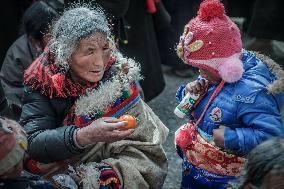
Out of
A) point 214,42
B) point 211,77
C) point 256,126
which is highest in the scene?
point 214,42

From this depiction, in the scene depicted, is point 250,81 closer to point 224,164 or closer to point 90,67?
point 224,164

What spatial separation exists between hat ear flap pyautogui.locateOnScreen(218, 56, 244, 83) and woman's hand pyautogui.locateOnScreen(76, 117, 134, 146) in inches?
22.2

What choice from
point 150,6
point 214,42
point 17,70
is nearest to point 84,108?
point 214,42

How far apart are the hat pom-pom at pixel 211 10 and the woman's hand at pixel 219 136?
0.59 metres

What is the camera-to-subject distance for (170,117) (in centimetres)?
493

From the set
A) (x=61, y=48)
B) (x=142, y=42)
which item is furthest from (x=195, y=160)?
(x=142, y=42)

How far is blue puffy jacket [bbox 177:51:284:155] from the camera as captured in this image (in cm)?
242

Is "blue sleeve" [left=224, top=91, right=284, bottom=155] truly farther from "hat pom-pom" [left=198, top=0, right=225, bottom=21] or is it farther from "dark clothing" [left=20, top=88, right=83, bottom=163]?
"dark clothing" [left=20, top=88, right=83, bottom=163]

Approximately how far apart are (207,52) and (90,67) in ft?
2.05

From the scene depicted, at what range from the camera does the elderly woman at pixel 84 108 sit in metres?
2.56

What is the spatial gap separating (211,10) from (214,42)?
6.7 inches

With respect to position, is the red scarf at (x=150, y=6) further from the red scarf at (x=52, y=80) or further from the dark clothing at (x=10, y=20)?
the red scarf at (x=52, y=80)

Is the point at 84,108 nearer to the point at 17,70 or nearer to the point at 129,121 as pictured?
the point at 129,121

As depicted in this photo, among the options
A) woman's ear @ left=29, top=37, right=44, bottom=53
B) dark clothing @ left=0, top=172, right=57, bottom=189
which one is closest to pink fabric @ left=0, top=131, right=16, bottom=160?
dark clothing @ left=0, top=172, right=57, bottom=189
